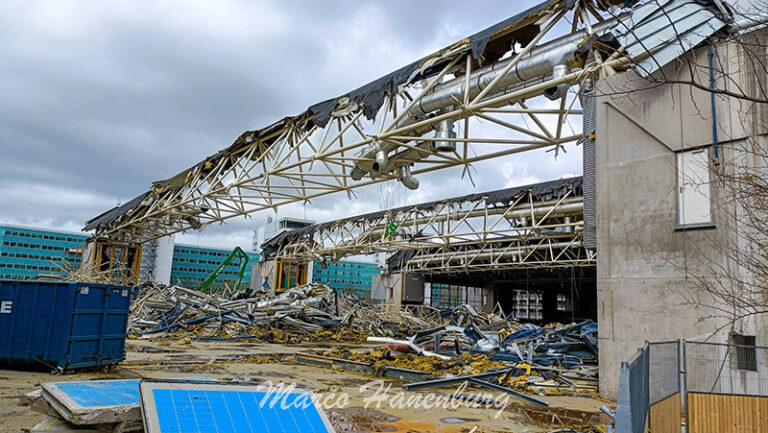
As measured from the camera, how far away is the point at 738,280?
7.76 m

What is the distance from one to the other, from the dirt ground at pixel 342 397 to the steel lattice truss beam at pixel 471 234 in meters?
12.9

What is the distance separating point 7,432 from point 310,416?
3.58 m

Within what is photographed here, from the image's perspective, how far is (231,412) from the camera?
16.5 ft

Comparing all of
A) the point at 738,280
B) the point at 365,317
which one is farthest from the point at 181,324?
the point at 738,280

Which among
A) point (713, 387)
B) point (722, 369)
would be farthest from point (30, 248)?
point (722, 369)

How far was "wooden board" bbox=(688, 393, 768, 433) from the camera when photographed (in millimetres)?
7781

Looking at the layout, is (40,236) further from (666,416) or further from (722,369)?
(722,369)

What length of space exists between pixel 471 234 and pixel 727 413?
16.8 metres

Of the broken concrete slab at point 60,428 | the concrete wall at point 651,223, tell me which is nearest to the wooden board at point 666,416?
the concrete wall at point 651,223

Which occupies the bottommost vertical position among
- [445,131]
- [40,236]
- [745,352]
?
[745,352]

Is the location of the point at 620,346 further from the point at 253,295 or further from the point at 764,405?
the point at 253,295

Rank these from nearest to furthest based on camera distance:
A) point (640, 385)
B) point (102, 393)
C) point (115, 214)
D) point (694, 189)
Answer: point (640, 385) → point (102, 393) → point (694, 189) → point (115, 214)

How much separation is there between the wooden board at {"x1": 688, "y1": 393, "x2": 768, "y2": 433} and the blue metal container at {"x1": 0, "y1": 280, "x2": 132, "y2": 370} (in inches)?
430

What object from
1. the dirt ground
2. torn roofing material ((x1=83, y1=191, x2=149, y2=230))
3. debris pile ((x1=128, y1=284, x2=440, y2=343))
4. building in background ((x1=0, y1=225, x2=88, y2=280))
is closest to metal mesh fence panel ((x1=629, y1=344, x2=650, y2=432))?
the dirt ground
